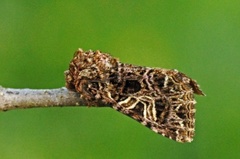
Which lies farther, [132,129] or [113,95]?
[132,129]

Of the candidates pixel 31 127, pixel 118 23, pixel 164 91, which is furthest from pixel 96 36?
pixel 164 91

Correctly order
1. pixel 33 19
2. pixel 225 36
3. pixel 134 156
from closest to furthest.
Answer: pixel 134 156 < pixel 225 36 < pixel 33 19

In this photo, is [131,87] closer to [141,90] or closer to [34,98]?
[141,90]

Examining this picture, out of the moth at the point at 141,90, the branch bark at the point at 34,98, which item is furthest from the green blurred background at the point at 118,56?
the branch bark at the point at 34,98

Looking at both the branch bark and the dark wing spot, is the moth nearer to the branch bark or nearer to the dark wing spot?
the dark wing spot

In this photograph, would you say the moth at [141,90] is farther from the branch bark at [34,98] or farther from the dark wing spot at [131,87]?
the branch bark at [34,98]

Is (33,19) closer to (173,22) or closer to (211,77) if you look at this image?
(173,22)

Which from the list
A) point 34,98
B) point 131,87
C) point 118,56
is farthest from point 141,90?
point 118,56
